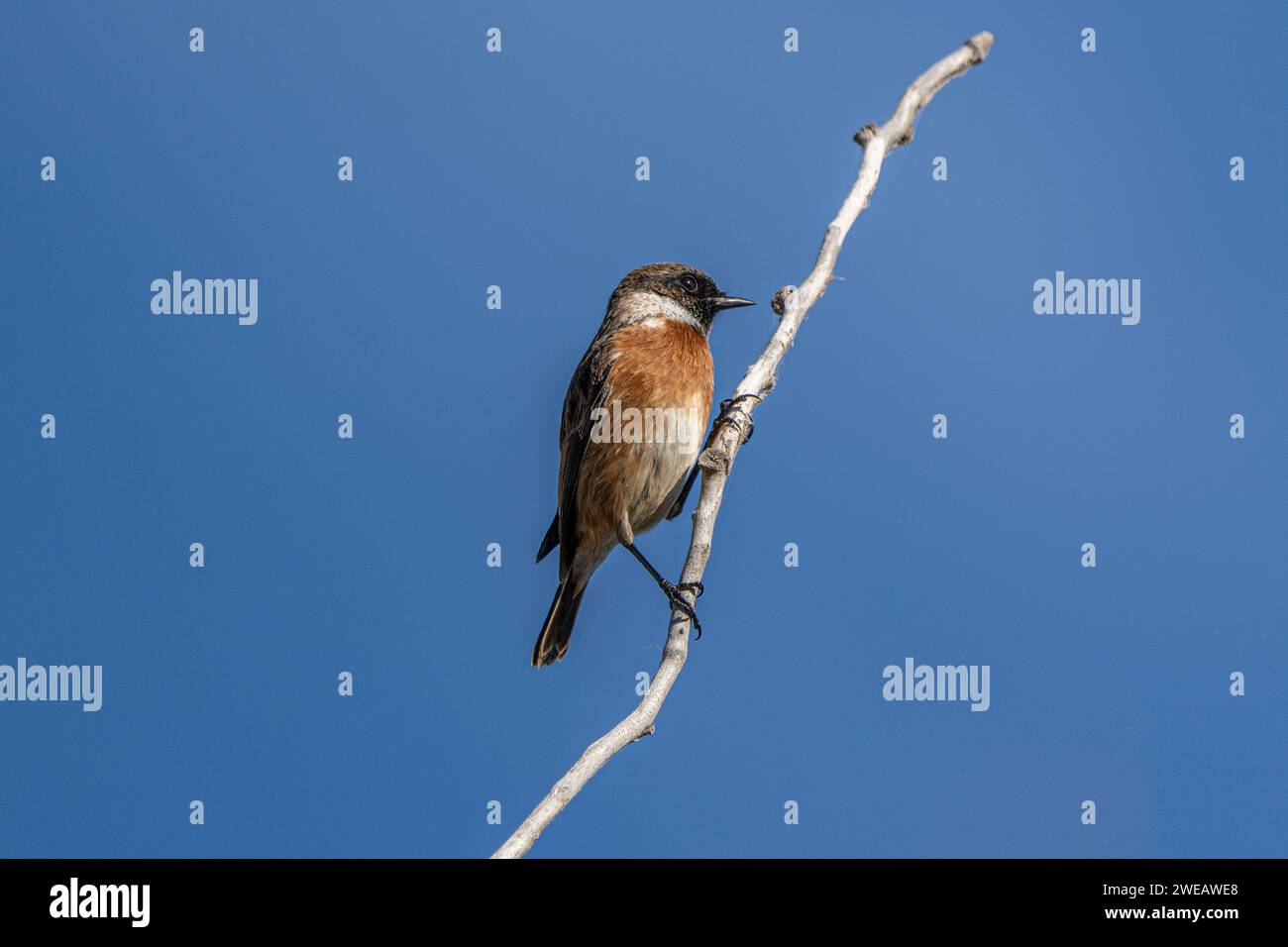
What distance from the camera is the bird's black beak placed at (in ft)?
26.0

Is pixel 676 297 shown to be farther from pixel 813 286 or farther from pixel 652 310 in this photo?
pixel 813 286

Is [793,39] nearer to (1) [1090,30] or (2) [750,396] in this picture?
(1) [1090,30]

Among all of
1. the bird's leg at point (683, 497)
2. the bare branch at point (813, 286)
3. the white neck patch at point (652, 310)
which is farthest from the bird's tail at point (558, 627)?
the bare branch at point (813, 286)

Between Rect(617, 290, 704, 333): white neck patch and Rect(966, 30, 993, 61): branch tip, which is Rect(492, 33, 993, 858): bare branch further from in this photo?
Rect(617, 290, 704, 333): white neck patch

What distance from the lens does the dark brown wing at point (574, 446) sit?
782 centimetres

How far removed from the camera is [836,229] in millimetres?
5609

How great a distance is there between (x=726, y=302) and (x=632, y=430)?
107 centimetres

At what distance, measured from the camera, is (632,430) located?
763 centimetres

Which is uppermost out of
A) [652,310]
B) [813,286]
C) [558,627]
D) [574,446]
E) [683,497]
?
[652,310]

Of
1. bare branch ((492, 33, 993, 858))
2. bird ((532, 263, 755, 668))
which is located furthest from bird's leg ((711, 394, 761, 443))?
bird ((532, 263, 755, 668))

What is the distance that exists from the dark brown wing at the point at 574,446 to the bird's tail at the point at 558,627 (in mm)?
116

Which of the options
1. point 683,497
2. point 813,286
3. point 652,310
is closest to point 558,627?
point 683,497

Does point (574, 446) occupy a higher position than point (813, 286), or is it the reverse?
point (813, 286)
